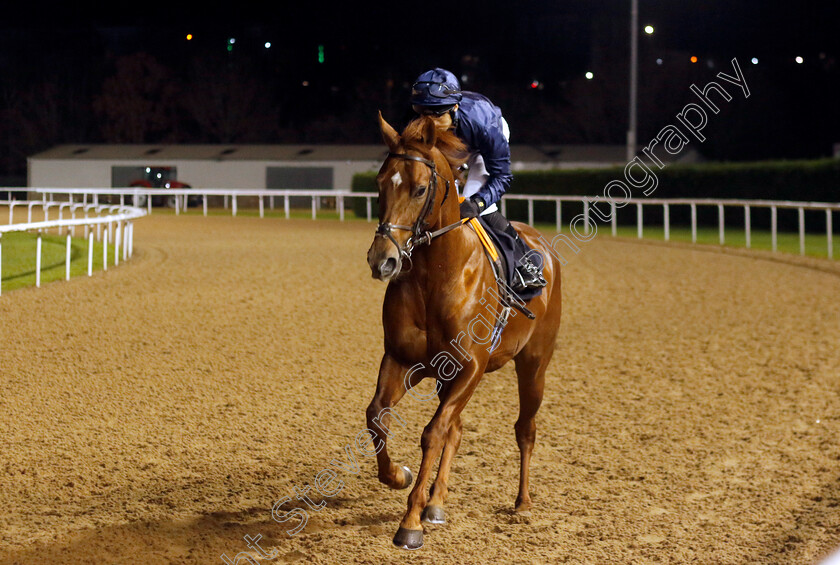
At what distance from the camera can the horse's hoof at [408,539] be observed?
140 inches

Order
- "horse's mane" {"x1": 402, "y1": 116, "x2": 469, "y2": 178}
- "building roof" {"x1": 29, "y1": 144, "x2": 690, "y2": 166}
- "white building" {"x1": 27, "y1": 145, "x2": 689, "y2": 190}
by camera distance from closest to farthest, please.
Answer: "horse's mane" {"x1": 402, "y1": 116, "x2": 469, "y2": 178}, "building roof" {"x1": 29, "y1": 144, "x2": 690, "y2": 166}, "white building" {"x1": 27, "y1": 145, "x2": 689, "y2": 190}

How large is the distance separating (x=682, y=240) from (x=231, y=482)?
1678cm

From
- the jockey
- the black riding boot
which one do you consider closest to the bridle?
the jockey

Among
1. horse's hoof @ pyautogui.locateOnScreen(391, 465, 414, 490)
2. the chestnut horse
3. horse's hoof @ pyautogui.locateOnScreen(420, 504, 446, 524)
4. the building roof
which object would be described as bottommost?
horse's hoof @ pyautogui.locateOnScreen(420, 504, 446, 524)

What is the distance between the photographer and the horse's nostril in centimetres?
347

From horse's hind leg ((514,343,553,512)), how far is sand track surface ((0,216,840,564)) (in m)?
0.21

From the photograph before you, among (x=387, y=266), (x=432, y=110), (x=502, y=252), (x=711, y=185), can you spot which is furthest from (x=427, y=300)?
(x=711, y=185)

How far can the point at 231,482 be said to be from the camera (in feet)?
14.8

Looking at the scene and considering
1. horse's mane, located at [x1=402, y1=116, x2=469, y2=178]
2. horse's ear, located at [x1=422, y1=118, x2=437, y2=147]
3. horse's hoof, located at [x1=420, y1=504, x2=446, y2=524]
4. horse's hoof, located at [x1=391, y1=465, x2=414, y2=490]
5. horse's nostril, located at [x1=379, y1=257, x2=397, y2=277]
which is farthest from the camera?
horse's hoof, located at [x1=391, y1=465, x2=414, y2=490]

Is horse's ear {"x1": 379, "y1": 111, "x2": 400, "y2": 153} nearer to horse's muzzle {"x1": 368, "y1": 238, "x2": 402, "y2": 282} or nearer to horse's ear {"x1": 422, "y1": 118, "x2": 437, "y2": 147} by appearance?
horse's ear {"x1": 422, "y1": 118, "x2": 437, "y2": 147}

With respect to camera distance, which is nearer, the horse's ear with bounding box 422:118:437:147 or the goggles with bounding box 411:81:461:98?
the horse's ear with bounding box 422:118:437:147

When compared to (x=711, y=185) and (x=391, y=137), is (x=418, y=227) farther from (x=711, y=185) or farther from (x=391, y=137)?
(x=711, y=185)

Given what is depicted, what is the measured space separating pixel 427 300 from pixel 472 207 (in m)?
0.53

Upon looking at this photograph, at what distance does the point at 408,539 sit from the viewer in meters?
3.57
